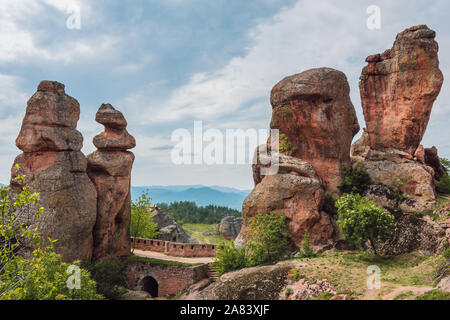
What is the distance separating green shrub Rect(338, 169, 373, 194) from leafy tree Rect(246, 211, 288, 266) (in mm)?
8145

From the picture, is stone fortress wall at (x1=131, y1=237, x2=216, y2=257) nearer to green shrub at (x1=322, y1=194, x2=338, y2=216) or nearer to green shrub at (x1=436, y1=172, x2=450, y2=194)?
green shrub at (x1=322, y1=194, x2=338, y2=216)

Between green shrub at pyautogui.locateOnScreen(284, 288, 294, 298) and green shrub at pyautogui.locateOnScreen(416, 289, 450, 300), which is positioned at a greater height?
green shrub at pyautogui.locateOnScreen(416, 289, 450, 300)

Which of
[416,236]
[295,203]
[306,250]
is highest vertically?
[295,203]

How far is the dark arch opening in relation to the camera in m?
36.8

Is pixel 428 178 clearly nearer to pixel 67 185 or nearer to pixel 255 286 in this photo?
pixel 255 286

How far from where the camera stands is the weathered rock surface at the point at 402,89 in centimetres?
3353

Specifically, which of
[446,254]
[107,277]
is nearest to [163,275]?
[107,277]

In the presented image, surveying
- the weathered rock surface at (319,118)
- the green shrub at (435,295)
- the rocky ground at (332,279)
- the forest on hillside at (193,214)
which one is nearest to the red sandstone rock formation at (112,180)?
the rocky ground at (332,279)

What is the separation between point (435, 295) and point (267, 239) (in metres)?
13.9

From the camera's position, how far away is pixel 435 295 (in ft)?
47.6

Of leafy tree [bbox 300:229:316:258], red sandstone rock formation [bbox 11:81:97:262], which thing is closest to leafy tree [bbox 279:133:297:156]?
leafy tree [bbox 300:229:316:258]

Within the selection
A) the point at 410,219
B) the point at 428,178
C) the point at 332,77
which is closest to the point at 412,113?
the point at 428,178

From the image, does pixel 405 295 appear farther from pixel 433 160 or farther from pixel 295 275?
pixel 433 160

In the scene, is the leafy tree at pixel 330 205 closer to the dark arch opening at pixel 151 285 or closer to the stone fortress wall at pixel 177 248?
the stone fortress wall at pixel 177 248
